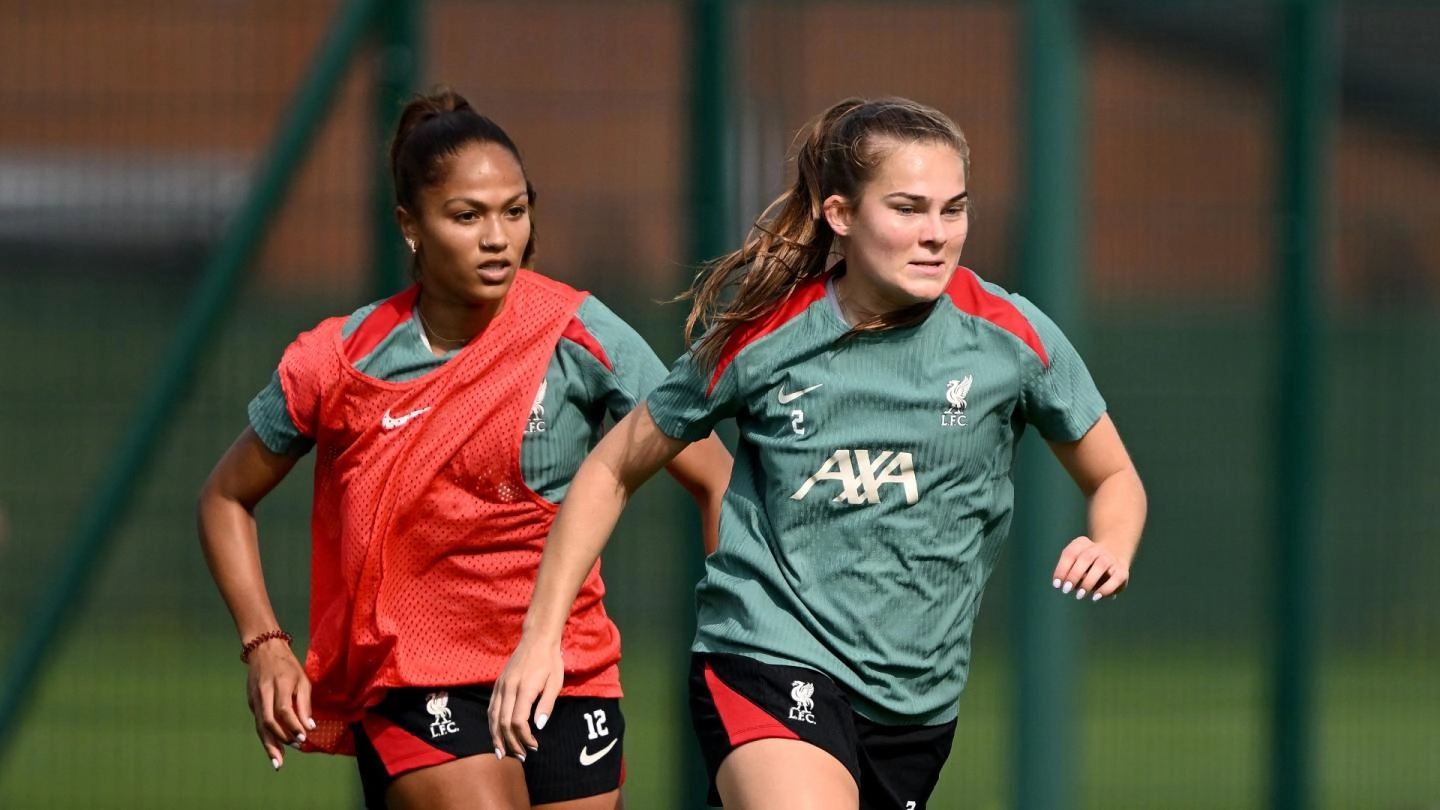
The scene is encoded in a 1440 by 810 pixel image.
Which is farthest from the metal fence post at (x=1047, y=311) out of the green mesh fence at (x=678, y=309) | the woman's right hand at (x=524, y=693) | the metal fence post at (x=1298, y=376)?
the woman's right hand at (x=524, y=693)

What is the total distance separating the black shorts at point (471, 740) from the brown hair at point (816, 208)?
2.72 feet

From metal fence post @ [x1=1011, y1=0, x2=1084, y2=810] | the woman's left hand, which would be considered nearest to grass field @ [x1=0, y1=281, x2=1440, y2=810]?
metal fence post @ [x1=1011, y1=0, x2=1084, y2=810]

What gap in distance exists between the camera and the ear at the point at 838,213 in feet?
13.4

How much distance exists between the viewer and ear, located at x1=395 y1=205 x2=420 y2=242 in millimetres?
4500

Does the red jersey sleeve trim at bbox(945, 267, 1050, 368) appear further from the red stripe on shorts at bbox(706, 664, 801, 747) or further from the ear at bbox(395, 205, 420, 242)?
the ear at bbox(395, 205, 420, 242)

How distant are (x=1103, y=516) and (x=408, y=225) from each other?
1517mm

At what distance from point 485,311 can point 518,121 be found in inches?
81.3

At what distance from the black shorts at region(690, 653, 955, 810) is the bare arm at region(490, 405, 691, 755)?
278 mm

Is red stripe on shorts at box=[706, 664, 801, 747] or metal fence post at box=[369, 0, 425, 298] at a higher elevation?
metal fence post at box=[369, 0, 425, 298]

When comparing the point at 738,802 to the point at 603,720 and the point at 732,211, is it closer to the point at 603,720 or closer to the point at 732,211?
the point at 603,720

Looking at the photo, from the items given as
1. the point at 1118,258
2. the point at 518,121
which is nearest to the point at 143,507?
the point at 518,121

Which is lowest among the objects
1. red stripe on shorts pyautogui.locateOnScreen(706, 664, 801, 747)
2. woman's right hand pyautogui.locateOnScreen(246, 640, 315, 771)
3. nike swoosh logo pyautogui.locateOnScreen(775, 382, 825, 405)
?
woman's right hand pyautogui.locateOnScreen(246, 640, 315, 771)

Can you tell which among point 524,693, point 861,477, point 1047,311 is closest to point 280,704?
point 524,693

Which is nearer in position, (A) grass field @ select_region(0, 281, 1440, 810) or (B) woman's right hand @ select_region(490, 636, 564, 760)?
(B) woman's right hand @ select_region(490, 636, 564, 760)
